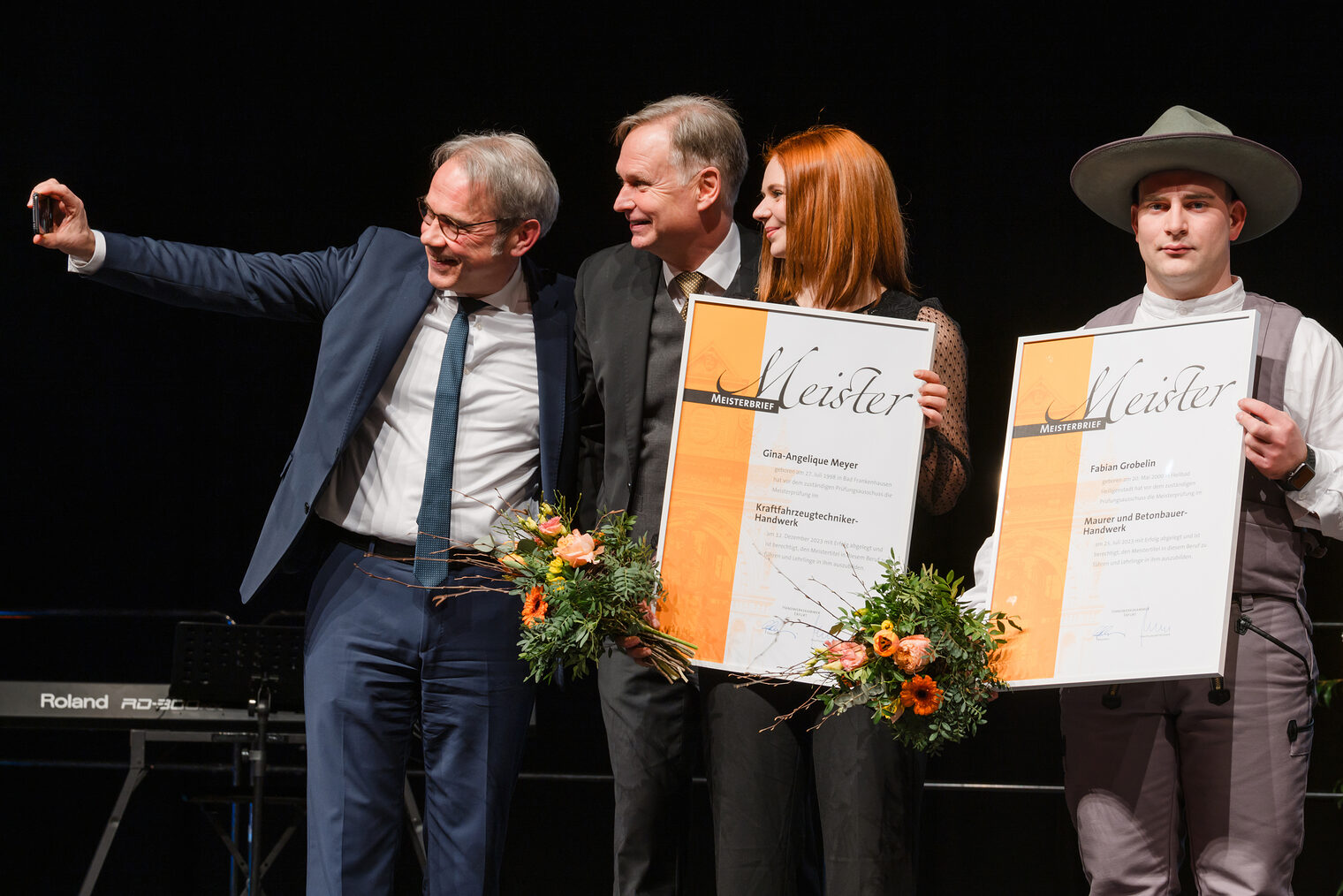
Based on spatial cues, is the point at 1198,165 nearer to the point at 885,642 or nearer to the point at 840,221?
the point at 840,221

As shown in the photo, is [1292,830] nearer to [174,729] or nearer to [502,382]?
[502,382]

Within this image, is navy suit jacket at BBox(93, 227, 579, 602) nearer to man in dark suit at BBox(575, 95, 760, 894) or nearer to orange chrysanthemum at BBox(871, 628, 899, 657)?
man in dark suit at BBox(575, 95, 760, 894)

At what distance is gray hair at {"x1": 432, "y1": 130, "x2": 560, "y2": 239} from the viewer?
262cm

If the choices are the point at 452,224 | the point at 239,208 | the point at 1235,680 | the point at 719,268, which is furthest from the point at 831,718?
the point at 239,208

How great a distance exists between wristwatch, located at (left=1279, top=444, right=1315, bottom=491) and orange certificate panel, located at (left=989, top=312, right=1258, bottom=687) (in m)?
0.11

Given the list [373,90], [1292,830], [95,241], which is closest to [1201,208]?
[1292,830]

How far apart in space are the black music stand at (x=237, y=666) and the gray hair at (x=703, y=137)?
2.17m

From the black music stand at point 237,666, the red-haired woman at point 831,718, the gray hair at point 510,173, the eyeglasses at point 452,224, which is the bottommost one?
the black music stand at point 237,666

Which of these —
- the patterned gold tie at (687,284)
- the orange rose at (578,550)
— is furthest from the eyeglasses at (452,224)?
the orange rose at (578,550)

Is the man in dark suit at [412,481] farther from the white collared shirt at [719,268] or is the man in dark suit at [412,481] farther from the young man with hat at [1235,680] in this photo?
the young man with hat at [1235,680]

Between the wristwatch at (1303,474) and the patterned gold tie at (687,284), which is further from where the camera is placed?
Result: the patterned gold tie at (687,284)

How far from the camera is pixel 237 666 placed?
3.90m

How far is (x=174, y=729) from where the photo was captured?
161 inches

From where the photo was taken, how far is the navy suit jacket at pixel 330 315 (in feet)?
8.19
